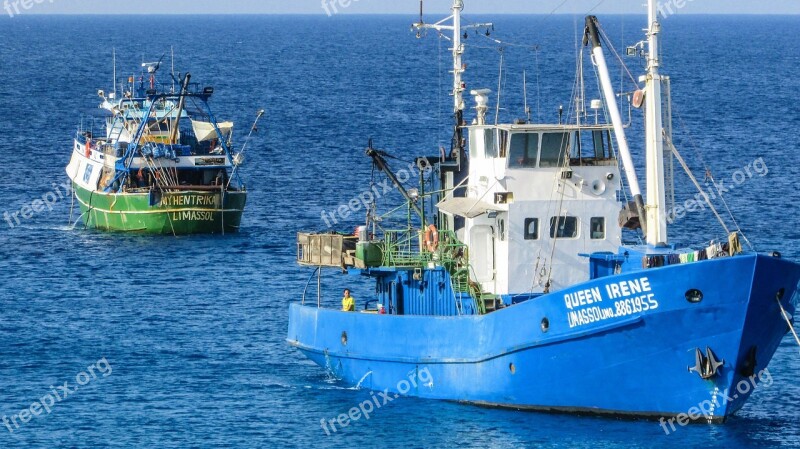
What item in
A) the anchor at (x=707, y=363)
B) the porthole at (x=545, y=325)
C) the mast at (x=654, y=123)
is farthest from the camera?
the porthole at (x=545, y=325)

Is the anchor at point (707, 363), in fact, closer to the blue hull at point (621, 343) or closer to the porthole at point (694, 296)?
the blue hull at point (621, 343)

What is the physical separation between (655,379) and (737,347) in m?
2.18

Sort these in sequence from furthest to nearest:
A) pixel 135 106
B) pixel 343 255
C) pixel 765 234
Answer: pixel 135 106
pixel 765 234
pixel 343 255

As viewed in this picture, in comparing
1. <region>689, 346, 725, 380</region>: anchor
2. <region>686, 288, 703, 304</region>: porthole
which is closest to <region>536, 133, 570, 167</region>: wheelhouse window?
<region>686, 288, 703, 304</region>: porthole

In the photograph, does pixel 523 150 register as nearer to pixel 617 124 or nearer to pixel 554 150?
pixel 554 150

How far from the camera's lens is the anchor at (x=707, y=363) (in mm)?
39656

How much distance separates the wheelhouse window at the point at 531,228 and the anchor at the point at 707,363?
250 inches

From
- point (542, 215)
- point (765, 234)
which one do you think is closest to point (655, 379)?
point (542, 215)

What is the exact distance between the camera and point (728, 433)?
40.8 m

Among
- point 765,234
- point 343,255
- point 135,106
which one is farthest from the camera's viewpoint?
point 135,106

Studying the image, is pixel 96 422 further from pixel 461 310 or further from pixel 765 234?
pixel 765 234
